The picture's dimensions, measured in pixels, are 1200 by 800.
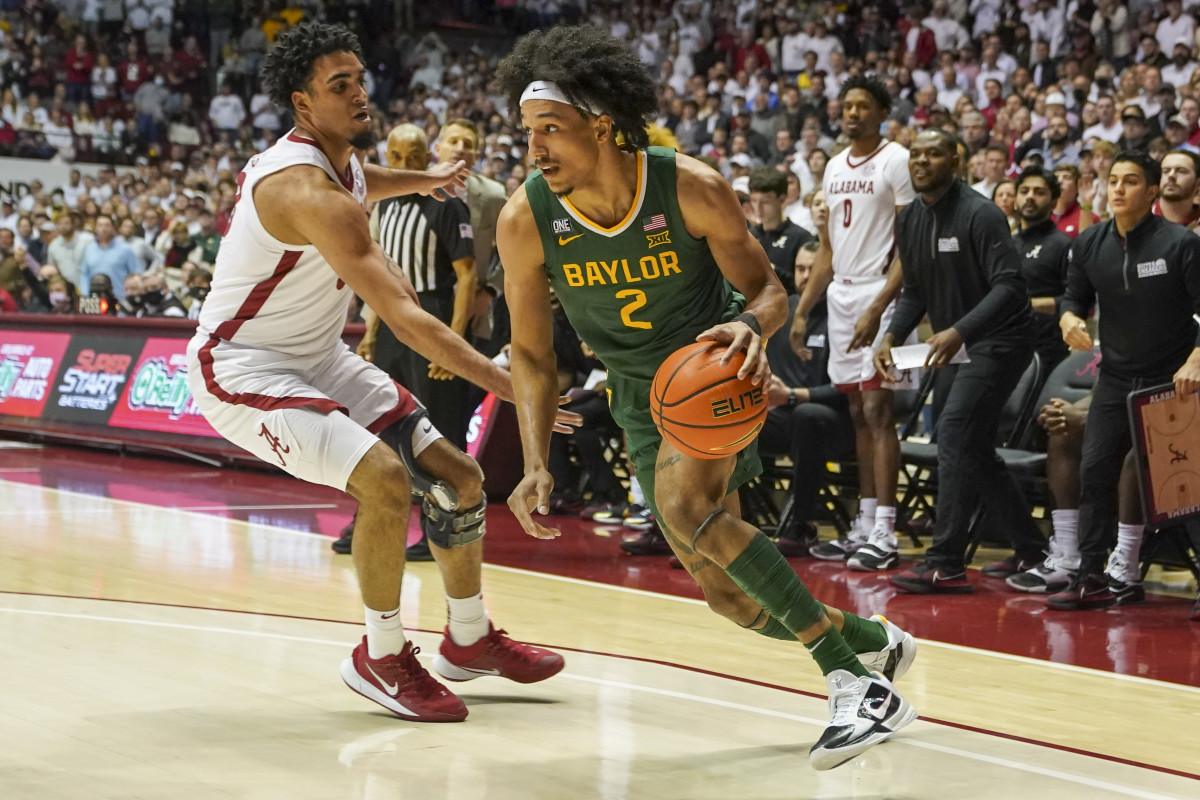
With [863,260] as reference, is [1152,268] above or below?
above

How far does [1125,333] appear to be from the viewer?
6.34 m

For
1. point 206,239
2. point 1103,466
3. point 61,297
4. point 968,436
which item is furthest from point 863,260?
point 61,297

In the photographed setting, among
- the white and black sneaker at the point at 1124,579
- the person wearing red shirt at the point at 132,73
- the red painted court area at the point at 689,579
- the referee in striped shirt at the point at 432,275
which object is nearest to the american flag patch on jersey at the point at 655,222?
the red painted court area at the point at 689,579

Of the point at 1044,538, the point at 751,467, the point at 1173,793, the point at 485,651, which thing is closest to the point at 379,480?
the point at 485,651

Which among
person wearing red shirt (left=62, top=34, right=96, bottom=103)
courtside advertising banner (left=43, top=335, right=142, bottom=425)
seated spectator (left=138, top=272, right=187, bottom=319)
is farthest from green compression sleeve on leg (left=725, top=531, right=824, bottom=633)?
person wearing red shirt (left=62, top=34, right=96, bottom=103)

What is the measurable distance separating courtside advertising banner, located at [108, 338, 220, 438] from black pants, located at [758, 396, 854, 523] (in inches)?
220

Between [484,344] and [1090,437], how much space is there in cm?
330

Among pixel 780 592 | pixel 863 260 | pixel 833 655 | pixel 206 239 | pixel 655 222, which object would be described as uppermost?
pixel 655 222

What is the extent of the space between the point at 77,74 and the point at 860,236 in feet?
65.7

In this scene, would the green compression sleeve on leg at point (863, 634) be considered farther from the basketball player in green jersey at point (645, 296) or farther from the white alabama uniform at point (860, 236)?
the white alabama uniform at point (860, 236)

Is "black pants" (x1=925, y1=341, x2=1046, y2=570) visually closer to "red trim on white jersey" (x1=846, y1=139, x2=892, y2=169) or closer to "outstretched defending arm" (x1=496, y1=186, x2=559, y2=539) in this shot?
"red trim on white jersey" (x1=846, y1=139, x2=892, y2=169)

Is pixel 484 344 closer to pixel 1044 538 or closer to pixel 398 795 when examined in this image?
pixel 1044 538

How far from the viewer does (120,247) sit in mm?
16844

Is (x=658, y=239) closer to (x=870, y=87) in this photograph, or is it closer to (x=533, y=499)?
(x=533, y=499)
